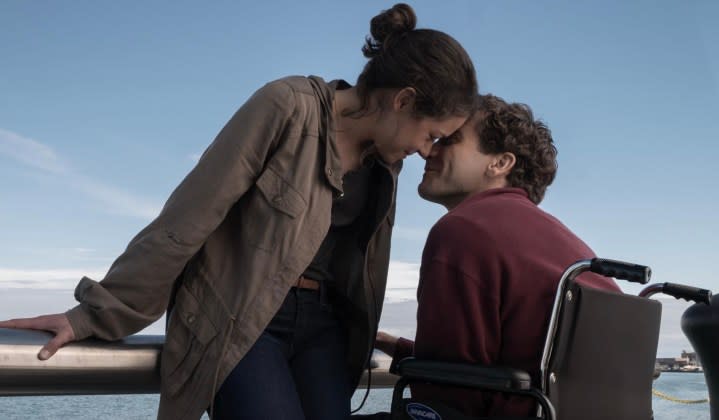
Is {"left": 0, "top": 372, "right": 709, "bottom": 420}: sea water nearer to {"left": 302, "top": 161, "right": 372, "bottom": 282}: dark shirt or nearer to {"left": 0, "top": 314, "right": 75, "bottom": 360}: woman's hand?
{"left": 0, "top": 314, "right": 75, "bottom": 360}: woman's hand

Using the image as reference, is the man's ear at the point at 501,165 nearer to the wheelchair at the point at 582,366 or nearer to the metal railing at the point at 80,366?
the wheelchair at the point at 582,366

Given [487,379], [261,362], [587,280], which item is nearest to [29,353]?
[261,362]

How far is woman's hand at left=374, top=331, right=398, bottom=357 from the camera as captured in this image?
2.17 metres

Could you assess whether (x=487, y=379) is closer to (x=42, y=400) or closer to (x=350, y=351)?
(x=350, y=351)

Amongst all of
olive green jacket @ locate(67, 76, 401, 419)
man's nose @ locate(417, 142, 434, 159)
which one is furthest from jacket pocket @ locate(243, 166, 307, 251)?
man's nose @ locate(417, 142, 434, 159)

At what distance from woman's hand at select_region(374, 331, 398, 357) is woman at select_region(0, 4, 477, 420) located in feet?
0.91

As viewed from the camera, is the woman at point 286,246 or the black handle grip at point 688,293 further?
the black handle grip at point 688,293

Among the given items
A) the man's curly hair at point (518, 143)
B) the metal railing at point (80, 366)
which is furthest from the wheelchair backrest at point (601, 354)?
the metal railing at point (80, 366)

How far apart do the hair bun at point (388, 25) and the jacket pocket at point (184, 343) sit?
76 centimetres

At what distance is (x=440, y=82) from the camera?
5.97ft

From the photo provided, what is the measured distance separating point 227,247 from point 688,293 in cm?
121

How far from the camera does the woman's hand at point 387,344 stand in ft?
7.11

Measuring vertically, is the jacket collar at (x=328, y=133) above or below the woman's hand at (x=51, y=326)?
above

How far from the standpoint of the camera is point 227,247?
1.65 metres
